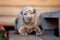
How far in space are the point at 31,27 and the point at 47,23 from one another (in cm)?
33

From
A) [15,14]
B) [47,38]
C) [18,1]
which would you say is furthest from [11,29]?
[47,38]

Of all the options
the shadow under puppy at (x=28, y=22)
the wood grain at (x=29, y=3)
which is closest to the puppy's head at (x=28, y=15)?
Result: the shadow under puppy at (x=28, y=22)

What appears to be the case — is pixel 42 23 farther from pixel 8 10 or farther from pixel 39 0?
pixel 8 10

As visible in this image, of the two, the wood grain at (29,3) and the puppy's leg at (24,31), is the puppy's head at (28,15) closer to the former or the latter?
the puppy's leg at (24,31)

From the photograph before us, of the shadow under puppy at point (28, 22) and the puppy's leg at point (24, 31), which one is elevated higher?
the shadow under puppy at point (28, 22)

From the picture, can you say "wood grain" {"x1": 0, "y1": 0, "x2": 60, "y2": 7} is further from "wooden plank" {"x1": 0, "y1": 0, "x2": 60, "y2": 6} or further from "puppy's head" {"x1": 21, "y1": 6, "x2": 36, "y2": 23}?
"puppy's head" {"x1": 21, "y1": 6, "x2": 36, "y2": 23}

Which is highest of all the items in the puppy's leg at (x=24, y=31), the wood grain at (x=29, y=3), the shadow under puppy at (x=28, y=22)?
the wood grain at (x=29, y=3)

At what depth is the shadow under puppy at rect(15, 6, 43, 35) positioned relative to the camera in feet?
4.91

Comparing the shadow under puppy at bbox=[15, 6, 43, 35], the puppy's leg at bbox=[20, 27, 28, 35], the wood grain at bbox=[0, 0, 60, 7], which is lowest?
the puppy's leg at bbox=[20, 27, 28, 35]

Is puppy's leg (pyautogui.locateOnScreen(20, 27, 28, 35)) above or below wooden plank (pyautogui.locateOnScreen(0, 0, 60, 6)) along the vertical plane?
below

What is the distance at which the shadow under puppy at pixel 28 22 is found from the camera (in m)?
1.50

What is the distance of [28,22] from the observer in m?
1.52

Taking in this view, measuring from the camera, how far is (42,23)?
1.89 m

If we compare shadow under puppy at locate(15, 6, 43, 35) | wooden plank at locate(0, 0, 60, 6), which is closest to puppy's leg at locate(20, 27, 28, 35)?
shadow under puppy at locate(15, 6, 43, 35)
